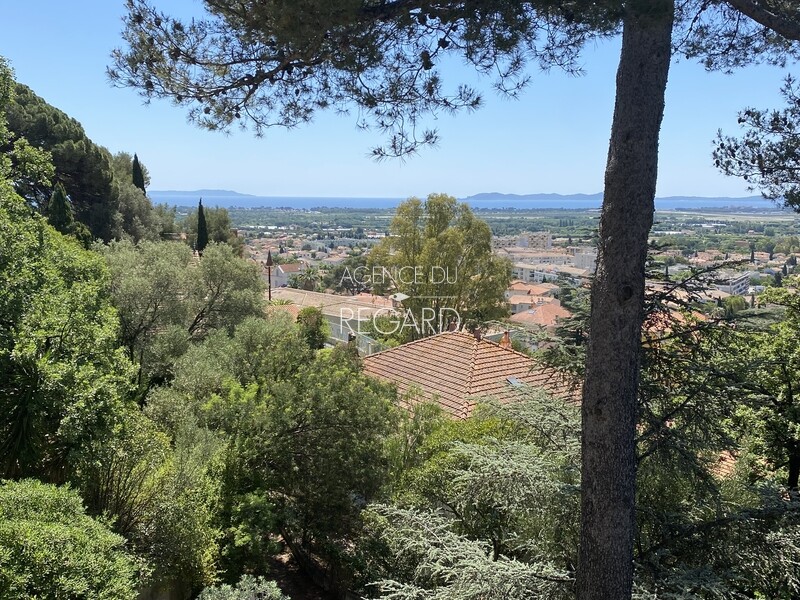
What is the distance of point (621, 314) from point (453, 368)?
24.6 feet

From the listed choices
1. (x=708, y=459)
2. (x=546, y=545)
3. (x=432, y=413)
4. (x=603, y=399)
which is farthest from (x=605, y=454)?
(x=432, y=413)

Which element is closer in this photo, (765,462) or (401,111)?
(401,111)

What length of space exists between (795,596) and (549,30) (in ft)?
16.7

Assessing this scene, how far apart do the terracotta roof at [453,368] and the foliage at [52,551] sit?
575 cm

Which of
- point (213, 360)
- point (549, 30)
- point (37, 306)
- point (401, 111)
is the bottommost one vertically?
point (213, 360)

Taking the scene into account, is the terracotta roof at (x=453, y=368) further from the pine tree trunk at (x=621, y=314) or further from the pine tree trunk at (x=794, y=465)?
the pine tree trunk at (x=621, y=314)

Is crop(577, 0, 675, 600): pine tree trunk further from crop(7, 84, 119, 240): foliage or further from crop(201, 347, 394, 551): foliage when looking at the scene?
crop(7, 84, 119, 240): foliage

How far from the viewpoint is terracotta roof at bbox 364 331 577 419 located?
9852mm

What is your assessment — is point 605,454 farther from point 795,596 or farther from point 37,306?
point 37,306

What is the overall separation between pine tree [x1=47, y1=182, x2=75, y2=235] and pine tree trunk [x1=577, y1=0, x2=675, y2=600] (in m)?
13.6

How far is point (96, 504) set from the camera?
5.46 meters

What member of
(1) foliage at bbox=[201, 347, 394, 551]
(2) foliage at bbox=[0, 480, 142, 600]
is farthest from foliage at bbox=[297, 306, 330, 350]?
(2) foliage at bbox=[0, 480, 142, 600]

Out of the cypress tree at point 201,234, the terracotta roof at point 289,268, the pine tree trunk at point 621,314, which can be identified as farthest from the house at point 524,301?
the pine tree trunk at point 621,314

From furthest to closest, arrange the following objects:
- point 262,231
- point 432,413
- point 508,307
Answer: point 262,231 < point 508,307 < point 432,413
